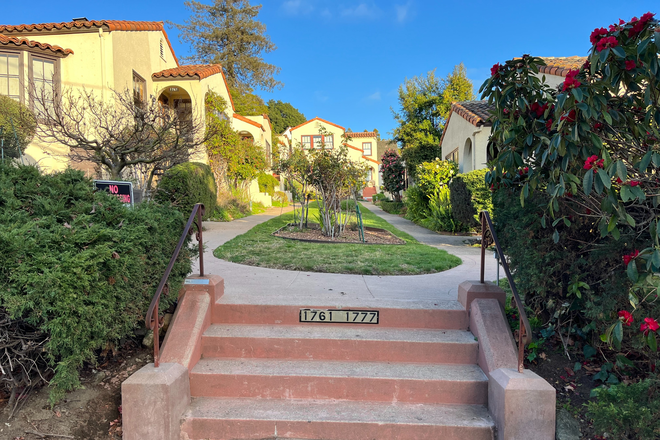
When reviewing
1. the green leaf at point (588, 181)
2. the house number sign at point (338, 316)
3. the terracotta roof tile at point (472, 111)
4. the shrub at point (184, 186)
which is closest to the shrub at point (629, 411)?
the green leaf at point (588, 181)

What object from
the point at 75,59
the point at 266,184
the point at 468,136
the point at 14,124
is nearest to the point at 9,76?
the point at 75,59

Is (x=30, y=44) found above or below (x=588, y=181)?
above

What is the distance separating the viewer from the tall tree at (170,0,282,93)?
3209 cm

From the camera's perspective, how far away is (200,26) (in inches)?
1265

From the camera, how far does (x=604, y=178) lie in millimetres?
2328

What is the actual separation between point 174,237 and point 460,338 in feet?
9.81

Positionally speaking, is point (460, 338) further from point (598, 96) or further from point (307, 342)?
point (598, 96)

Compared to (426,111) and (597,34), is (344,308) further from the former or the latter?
(426,111)

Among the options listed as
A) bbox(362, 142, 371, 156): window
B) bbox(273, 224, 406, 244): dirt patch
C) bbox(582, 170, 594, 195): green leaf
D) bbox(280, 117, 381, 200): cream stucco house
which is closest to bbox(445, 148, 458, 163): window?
bbox(273, 224, 406, 244): dirt patch

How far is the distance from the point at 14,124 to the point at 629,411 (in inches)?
411

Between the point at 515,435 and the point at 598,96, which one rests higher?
the point at 598,96

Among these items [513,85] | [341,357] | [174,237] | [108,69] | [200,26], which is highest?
[200,26]

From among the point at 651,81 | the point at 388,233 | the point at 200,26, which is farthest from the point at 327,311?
the point at 200,26

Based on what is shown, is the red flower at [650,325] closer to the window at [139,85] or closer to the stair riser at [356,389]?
the stair riser at [356,389]
